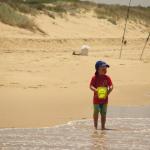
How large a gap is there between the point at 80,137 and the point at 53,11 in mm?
27933

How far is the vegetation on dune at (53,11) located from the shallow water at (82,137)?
1786 cm

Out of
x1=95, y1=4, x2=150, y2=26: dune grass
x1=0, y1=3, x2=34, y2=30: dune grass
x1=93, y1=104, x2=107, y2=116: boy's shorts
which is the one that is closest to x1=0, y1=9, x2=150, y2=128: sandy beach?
x1=0, y1=3, x2=34, y2=30: dune grass

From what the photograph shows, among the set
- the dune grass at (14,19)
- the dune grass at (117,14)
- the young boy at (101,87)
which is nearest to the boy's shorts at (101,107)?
the young boy at (101,87)

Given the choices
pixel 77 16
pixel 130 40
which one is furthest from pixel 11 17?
pixel 77 16

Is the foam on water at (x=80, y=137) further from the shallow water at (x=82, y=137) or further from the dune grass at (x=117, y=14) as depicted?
the dune grass at (x=117, y=14)

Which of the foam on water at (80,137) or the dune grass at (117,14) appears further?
the dune grass at (117,14)

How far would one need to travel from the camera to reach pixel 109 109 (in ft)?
37.3

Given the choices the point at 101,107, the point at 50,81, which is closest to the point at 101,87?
the point at 101,107

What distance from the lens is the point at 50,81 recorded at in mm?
14828

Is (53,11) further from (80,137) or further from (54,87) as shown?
(80,137)

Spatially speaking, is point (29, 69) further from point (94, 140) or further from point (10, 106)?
point (94, 140)

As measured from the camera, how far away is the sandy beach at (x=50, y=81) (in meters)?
10.8

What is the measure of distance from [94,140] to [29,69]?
850 centimetres

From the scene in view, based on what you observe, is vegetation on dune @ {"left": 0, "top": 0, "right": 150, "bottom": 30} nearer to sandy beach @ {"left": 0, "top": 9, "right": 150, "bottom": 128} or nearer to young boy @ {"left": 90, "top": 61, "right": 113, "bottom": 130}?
sandy beach @ {"left": 0, "top": 9, "right": 150, "bottom": 128}
